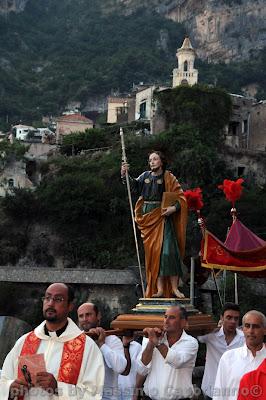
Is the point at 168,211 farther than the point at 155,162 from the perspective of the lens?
No

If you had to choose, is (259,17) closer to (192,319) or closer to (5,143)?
(5,143)

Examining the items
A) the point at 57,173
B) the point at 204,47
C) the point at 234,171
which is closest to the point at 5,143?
the point at 57,173

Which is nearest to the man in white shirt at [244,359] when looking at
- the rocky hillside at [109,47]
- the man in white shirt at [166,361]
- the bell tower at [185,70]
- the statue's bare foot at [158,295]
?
the man in white shirt at [166,361]

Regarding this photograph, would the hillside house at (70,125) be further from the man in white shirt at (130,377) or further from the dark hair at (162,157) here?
the man in white shirt at (130,377)

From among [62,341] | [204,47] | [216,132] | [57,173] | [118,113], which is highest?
[204,47]

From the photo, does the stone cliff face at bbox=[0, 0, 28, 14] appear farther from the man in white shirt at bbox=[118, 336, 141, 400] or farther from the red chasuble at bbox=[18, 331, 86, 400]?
the red chasuble at bbox=[18, 331, 86, 400]

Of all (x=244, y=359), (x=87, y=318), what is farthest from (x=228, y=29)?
(x=244, y=359)

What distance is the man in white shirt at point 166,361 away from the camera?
6.48m

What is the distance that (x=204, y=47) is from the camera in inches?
4063

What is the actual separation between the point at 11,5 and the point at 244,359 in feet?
377

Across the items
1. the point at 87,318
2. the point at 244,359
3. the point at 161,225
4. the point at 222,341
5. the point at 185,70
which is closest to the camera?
the point at 244,359

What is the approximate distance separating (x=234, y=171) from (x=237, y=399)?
36177mm

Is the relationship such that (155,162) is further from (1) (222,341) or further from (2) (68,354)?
(2) (68,354)

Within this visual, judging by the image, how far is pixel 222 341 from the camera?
7480 millimetres
